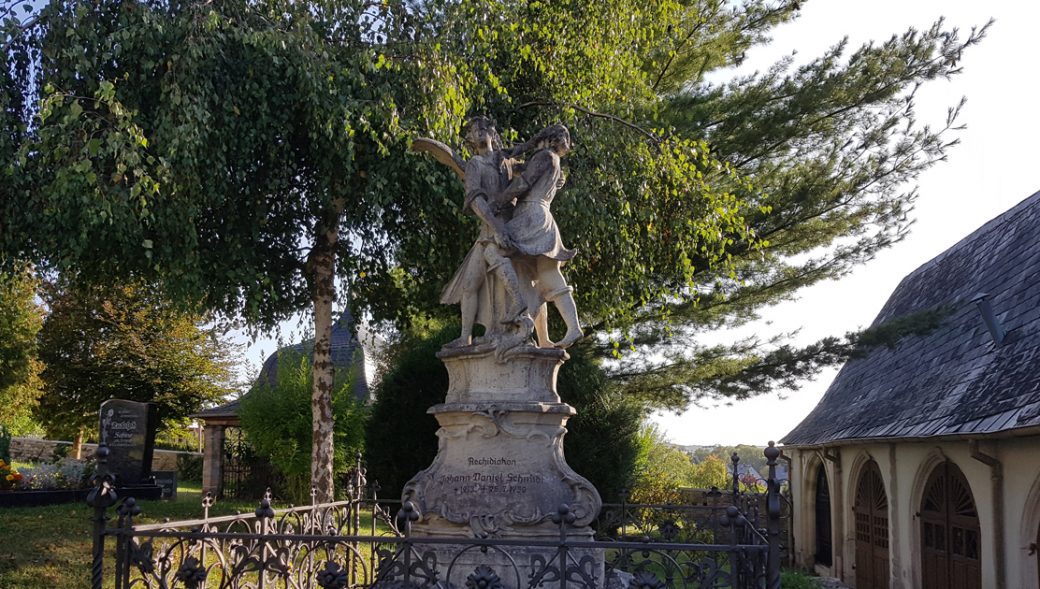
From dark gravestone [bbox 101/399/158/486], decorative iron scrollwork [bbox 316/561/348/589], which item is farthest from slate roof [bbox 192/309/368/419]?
decorative iron scrollwork [bbox 316/561/348/589]

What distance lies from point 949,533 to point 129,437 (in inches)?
608

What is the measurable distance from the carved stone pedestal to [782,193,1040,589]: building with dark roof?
558cm

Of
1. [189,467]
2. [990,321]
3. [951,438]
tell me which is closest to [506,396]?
[951,438]

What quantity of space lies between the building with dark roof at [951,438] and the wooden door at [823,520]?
0.27ft

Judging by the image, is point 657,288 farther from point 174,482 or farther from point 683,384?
point 174,482

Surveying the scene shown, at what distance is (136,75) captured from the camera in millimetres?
11461

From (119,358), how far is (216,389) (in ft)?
10.8

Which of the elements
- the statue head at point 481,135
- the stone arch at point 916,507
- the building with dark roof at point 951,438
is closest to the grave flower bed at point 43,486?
the statue head at point 481,135

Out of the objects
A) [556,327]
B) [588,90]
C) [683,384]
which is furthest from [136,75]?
[683,384]

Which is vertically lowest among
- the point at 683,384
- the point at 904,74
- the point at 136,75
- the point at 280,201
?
the point at 683,384

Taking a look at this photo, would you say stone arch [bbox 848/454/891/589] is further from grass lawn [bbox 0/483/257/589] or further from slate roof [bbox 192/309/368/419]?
grass lawn [bbox 0/483/257/589]

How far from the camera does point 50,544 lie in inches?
437

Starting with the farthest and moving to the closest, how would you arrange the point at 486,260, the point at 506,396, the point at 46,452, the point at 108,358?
the point at 46,452 → the point at 108,358 → the point at 486,260 → the point at 506,396

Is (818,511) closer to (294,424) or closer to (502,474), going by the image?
(294,424)
